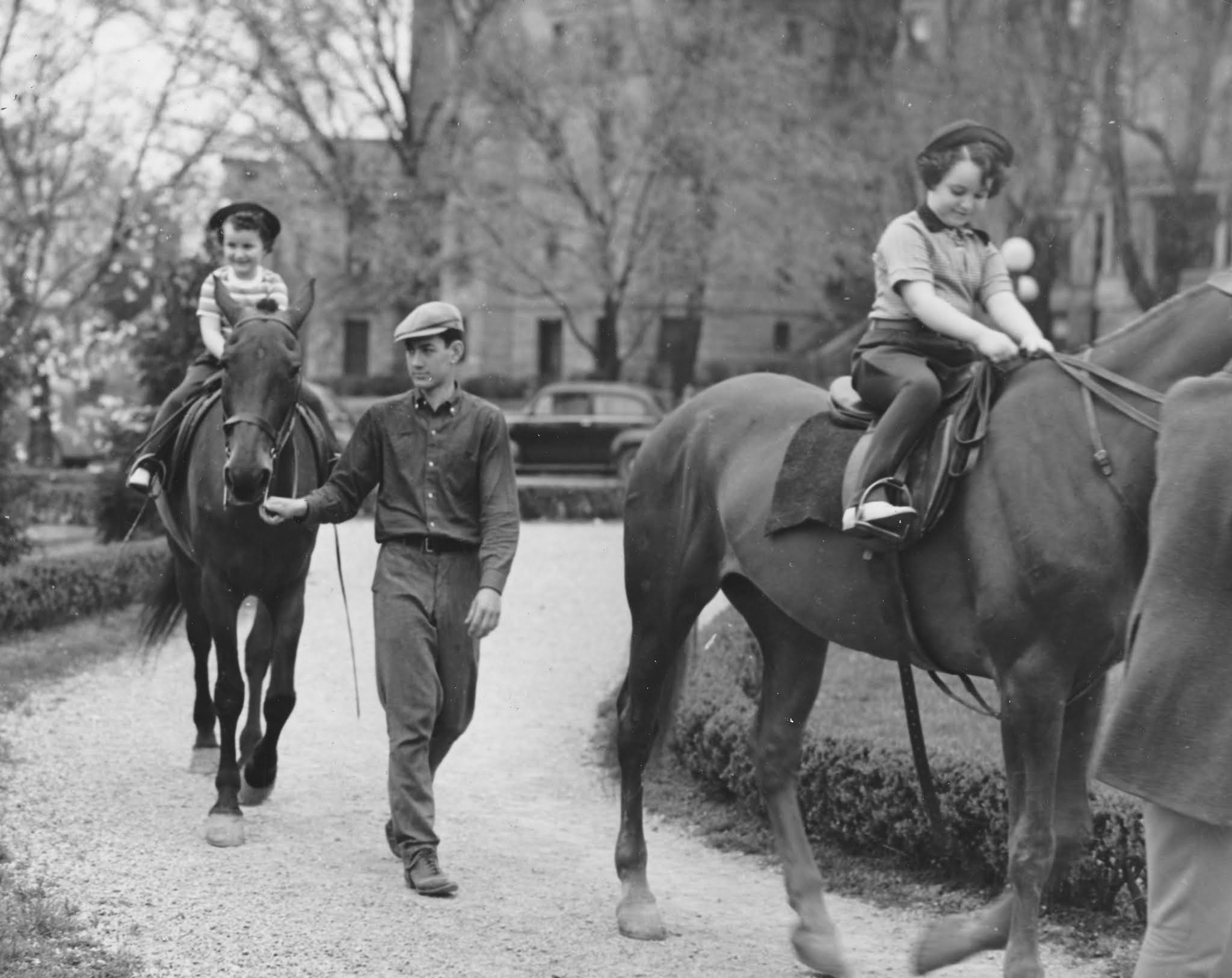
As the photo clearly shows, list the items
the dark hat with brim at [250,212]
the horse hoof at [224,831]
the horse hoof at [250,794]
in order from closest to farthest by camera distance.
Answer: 1. the horse hoof at [224,831]
2. the horse hoof at [250,794]
3. the dark hat with brim at [250,212]

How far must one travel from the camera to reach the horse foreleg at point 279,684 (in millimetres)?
7992

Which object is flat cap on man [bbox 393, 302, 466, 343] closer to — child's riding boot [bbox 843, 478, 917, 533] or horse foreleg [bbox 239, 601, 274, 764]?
horse foreleg [bbox 239, 601, 274, 764]

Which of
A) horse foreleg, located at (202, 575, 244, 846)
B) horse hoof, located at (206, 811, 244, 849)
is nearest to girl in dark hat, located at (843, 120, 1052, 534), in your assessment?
horse hoof, located at (206, 811, 244, 849)

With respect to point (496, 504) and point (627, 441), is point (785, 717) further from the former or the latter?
point (627, 441)

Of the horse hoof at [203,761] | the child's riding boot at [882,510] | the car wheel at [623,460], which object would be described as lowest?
the car wheel at [623,460]

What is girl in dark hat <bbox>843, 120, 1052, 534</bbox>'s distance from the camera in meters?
5.62

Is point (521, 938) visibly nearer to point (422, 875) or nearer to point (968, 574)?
point (422, 875)

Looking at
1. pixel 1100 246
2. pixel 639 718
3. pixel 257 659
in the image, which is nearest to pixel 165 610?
pixel 257 659

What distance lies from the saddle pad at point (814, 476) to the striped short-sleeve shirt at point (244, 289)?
301cm

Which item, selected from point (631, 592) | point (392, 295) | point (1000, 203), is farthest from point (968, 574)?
point (392, 295)

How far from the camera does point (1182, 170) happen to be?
97.9 ft

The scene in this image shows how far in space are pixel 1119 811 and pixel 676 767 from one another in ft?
11.0

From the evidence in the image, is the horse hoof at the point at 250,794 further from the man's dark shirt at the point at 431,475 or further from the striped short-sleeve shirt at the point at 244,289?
the striped short-sleeve shirt at the point at 244,289

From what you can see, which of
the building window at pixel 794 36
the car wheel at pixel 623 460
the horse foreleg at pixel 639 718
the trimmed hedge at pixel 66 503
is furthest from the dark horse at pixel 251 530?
the building window at pixel 794 36
